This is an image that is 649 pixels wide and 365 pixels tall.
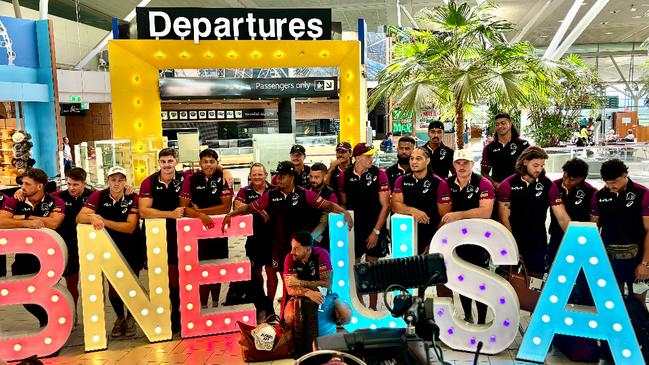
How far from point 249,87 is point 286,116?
4.84m

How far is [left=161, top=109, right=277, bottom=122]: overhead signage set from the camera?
21.4m

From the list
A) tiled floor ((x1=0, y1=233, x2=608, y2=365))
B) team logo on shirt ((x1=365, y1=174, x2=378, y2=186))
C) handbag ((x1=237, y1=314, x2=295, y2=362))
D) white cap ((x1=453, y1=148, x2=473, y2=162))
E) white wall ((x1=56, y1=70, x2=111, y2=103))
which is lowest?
tiled floor ((x1=0, y1=233, x2=608, y2=365))

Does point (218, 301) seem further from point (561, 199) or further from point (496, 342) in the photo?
point (561, 199)

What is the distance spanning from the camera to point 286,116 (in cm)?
2012

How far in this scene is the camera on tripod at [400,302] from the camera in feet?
7.24

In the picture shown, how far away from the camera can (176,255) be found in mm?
5020

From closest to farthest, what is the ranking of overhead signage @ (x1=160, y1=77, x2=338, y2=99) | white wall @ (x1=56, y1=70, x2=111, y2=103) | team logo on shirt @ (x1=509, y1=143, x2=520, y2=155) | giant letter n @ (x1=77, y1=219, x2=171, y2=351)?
giant letter n @ (x1=77, y1=219, x2=171, y2=351) → team logo on shirt @ (x1=509, y1=143, x2=520, y2=155) → overhead signage @ (x1=160, y1=77, x2=338, y2=99) → white wall @ (x1=56, y1=70, x2=111, y2=103)

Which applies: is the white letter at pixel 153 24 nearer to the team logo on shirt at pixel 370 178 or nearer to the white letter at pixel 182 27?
the white letter at pixel 182 27

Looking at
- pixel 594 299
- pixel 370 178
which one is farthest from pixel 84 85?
pixel 594 299

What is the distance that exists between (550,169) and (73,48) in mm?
20627

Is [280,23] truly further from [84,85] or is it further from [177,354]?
[84,85]

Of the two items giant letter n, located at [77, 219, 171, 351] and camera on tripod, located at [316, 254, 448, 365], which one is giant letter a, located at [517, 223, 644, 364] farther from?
giant letter n, located at [77, 219, 171, 351]

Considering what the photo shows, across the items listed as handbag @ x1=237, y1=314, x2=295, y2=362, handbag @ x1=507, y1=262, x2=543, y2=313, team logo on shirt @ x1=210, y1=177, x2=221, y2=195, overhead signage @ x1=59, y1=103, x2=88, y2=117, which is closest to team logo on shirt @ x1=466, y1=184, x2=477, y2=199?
handbag @ x1=507, y1=262, x2=543, y2=313

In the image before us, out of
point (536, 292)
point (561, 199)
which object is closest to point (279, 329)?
point (536, 292)
